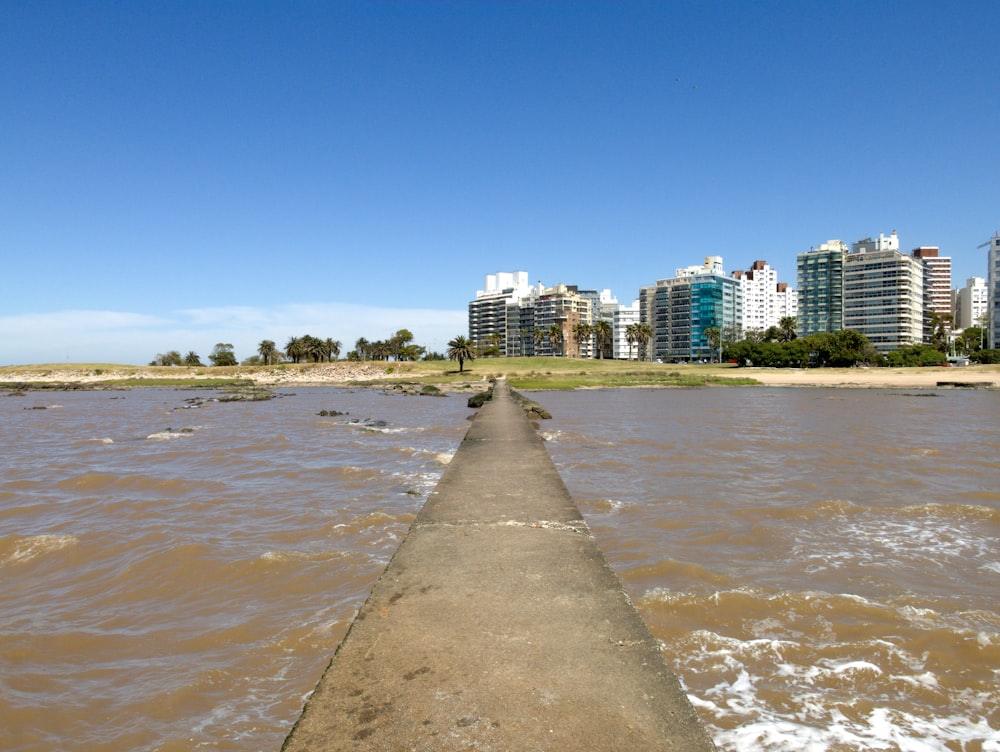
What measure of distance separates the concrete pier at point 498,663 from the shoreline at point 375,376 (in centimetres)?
5315

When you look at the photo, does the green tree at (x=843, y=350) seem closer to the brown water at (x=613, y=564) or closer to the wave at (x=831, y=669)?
the brown water at (x=613, y=564)

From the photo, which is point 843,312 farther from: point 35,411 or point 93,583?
point 93,583

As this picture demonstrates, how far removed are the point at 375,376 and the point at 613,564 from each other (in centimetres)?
8521

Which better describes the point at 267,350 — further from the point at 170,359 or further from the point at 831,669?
the point at 831,669

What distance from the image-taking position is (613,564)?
22.8ft

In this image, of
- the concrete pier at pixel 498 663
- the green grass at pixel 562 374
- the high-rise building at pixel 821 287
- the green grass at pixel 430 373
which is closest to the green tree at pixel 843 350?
the green grass at pixel 430 373

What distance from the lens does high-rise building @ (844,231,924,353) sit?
14225 centimetres

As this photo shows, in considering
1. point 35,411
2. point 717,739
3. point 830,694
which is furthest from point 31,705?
point 35,411

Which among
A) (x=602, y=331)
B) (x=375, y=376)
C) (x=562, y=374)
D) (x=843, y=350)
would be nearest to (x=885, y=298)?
(x=843, y=350)

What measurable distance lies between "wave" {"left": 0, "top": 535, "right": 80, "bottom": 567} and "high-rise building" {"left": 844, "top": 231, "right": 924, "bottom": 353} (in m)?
160

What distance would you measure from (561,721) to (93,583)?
6073mm

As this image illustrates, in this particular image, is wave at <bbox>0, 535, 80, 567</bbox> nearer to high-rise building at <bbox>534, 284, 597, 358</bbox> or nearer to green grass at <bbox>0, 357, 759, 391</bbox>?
green grass at <bbox>0, 357, 759, 391</bbox>

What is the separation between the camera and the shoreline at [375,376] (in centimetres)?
6650

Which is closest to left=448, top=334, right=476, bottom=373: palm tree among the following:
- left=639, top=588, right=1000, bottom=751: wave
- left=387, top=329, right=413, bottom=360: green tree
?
left=387, top=329, right=413, bottom=360: green tree
